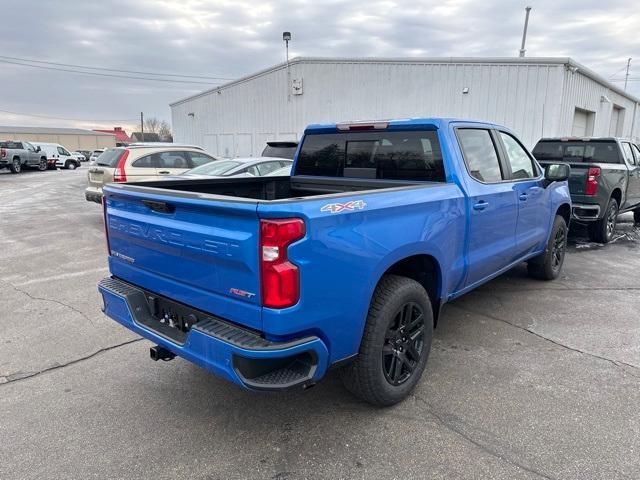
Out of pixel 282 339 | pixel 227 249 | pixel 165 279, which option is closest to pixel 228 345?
pixel 282 339

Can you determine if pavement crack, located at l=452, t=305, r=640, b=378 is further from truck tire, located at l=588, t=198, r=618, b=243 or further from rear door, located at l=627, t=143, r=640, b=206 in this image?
rear door, located at l=627, t=143, r=640, b=206

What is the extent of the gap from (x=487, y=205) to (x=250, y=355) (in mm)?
2587

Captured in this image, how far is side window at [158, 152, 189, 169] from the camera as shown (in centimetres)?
1079

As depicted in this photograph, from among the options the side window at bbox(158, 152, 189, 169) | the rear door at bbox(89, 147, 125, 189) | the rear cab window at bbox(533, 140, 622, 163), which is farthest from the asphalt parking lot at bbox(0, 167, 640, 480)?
the side window at bbox(158, 152, 189, 169)

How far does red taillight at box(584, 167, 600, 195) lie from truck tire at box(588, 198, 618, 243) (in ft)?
1.99

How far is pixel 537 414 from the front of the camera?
3.15 meters

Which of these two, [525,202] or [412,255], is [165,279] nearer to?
[412,255]

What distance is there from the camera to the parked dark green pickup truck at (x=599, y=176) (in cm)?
797

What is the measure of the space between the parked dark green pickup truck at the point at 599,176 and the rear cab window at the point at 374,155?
469 cm

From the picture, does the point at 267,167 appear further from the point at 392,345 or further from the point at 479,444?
the point at 479,444

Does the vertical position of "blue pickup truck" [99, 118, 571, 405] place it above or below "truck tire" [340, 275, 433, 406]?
above

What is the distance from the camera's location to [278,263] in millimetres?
2336

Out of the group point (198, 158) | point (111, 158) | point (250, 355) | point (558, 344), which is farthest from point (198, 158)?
point (250, 355)

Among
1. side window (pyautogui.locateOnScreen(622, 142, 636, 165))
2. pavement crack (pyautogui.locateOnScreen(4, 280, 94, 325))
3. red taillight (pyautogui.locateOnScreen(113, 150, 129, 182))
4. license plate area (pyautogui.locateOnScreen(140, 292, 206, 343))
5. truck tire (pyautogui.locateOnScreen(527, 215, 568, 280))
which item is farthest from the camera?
red taillight (pyautogui.locateOnScreen(113, 150, 129, 182))
